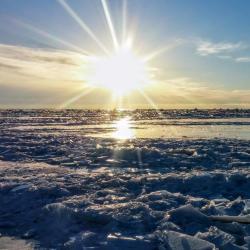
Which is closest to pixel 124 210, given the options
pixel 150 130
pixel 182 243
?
pixel 182 243

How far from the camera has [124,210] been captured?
784 cm

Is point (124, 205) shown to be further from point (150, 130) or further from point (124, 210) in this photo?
point (150, 130)

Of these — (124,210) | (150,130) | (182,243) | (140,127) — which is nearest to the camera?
(182,243)

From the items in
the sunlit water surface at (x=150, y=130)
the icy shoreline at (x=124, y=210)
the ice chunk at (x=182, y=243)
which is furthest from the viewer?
the sunlit water surface at (x=150, y=130)

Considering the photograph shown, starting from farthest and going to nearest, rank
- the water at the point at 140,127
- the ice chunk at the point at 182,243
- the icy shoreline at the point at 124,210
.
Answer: the water at the point at 140,127 → the icy shoreline at the point at 124,210 → the ice chunk at the point at 182,243

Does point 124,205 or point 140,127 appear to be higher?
point 124,205

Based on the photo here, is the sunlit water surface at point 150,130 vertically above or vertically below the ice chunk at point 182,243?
below

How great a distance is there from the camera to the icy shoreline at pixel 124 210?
6.48 meters

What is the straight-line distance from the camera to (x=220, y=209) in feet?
25.9

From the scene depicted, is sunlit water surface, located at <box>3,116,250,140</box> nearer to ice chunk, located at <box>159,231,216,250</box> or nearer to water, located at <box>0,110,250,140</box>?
water, located at <box>0,110,250,140</box>

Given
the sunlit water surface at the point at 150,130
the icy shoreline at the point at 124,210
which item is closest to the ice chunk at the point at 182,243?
the icy shoreline at the point at 124,210

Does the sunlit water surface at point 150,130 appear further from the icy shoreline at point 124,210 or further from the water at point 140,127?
the icy shoreline at point 124,210

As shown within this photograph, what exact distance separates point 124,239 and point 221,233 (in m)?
1.49

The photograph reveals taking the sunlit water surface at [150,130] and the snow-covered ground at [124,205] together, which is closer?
the snow-covered ground at [124,205]
